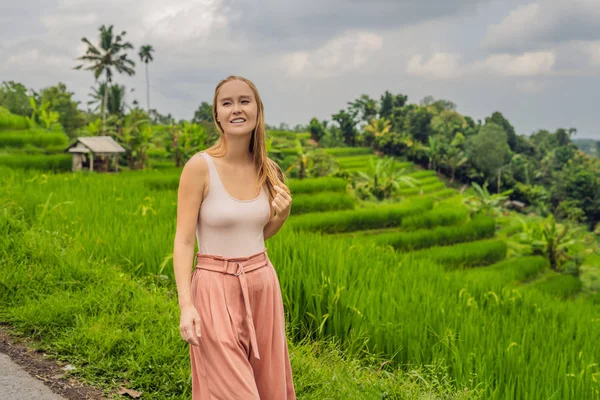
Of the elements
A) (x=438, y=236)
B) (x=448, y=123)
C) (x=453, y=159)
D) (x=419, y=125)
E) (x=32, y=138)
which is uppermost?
(x=448, y=123)

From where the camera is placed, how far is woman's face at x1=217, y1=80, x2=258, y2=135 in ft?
6.90

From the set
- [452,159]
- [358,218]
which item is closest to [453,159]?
[452,159]

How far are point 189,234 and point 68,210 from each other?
5121 mm

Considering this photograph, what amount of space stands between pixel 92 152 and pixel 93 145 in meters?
0.31

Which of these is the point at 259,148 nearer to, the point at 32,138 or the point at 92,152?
the point at 92,152

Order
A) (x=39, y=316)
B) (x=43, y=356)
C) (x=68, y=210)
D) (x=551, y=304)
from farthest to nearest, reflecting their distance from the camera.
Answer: (x=551, y=304) → (x=68, y=210) → (x=39, y=316) → (x=43, y=356)

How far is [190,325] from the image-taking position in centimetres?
196

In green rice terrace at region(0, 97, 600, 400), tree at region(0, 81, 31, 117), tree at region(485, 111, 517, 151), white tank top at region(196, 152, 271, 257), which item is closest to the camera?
white tank top at region(196, 152, 271, 257)

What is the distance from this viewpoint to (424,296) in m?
5.18

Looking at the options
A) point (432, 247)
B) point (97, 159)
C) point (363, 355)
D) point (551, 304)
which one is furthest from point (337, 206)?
point (363, 355)

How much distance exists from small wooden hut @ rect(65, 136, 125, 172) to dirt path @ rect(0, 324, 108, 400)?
16433 mm

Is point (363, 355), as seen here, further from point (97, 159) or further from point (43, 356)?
point (97, 159)

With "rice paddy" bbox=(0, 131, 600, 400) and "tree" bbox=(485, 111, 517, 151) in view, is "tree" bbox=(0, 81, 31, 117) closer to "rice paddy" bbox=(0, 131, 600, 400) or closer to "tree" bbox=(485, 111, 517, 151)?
"rice paddy" bbox=(0, 131, 600, 400)

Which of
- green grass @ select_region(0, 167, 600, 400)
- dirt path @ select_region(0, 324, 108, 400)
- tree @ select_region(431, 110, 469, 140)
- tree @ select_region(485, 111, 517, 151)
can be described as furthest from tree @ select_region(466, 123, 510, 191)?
dirt path @ select_region(0, 324, 108, 400)
